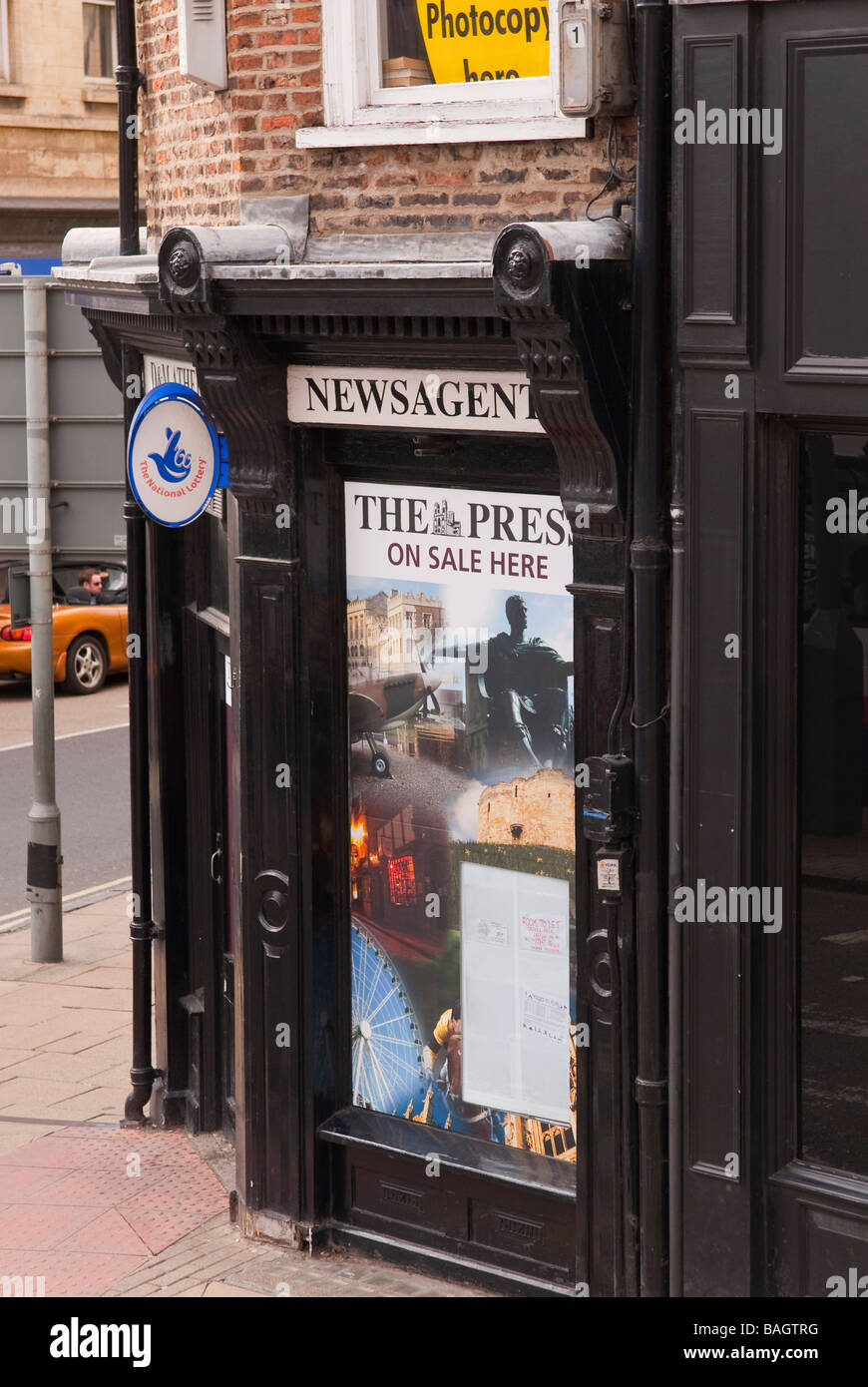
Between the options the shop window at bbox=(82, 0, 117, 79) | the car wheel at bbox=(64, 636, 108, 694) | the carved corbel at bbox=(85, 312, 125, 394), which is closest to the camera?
the carved corbel at bbox=(85, 312, 125, 394)

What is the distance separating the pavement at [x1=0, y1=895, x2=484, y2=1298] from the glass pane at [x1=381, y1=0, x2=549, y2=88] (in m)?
4.70

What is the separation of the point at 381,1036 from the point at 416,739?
4.18 feet

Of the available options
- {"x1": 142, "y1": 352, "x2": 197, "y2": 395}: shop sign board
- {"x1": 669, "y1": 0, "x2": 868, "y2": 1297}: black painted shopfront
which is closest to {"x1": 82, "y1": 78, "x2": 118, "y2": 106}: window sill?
{"x1": 142, "y1": 352, "x2": 197, "y2": 395}: shop sign board

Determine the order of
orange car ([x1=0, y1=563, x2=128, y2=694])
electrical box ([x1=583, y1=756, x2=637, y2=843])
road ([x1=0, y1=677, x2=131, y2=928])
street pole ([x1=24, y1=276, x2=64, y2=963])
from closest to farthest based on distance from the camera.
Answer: electrical box ([x1=583, y1=756, x2=637, y2=843]), street pole ([x1=24, y1=276, x2=64, y2=963]), road ([x1=0, y1=677, x2=131, y2=928]), orange car ([x1=0, y1=563, x2=128, y2=694])

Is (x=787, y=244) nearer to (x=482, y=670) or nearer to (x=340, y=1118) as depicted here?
(x=482, y=670)

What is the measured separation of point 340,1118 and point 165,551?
303 cm

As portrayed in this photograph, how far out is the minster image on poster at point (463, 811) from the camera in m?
6.59

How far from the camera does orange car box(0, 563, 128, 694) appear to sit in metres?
21.5

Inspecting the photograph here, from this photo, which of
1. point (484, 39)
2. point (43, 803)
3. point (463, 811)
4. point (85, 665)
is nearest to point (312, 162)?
point (484, 39)

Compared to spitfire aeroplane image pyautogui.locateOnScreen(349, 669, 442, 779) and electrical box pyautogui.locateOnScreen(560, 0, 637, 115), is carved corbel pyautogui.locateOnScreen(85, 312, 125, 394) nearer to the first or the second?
spitfire aeroplane image pyautogui.locateOnScreen(349, 669, 442, 779)

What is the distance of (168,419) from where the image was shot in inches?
296

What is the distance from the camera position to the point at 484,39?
6457 millimetres

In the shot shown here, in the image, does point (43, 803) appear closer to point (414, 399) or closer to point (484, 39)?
point (414, 399)

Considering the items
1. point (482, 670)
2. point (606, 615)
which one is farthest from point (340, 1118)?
point (606, 615)
